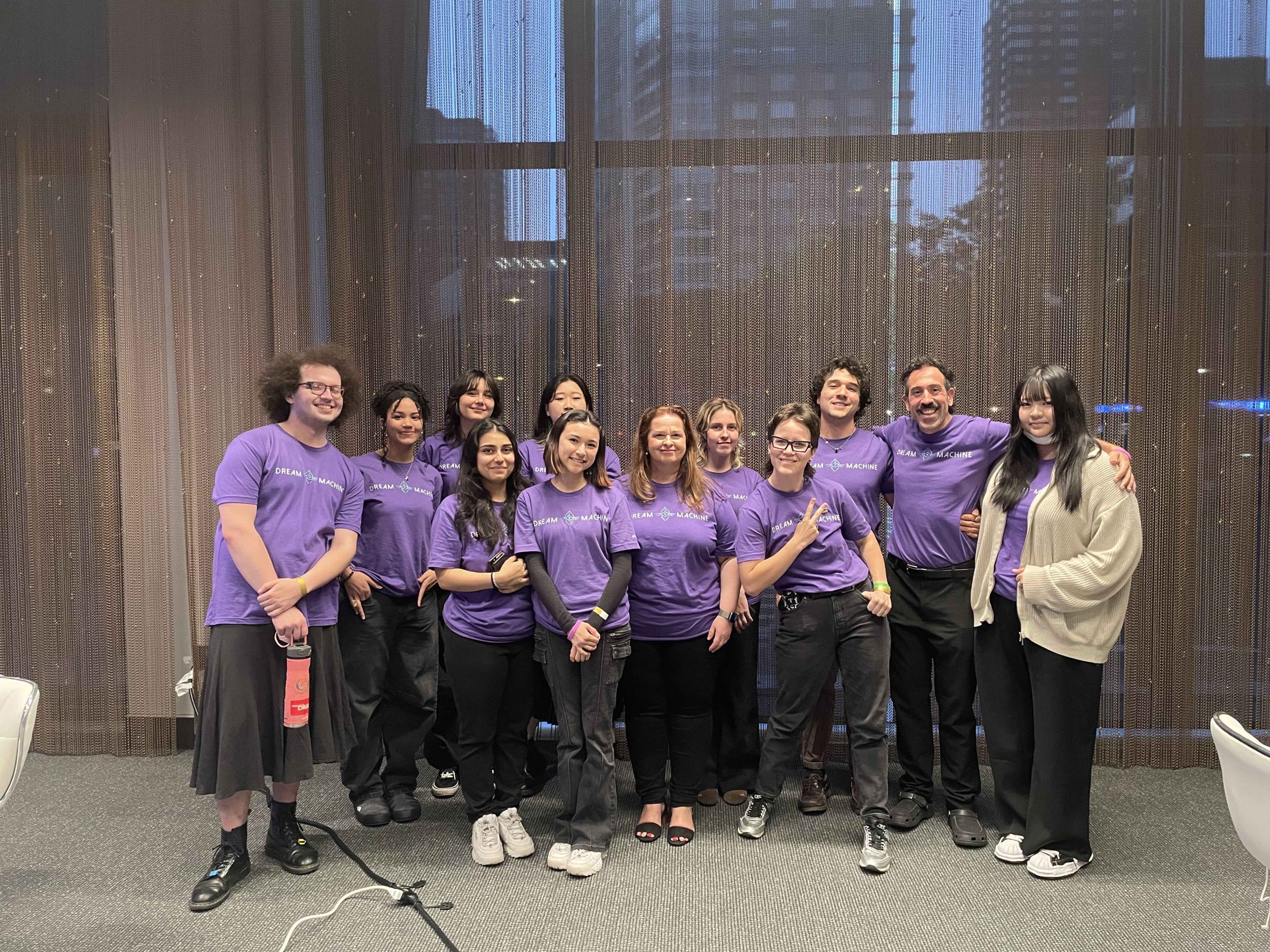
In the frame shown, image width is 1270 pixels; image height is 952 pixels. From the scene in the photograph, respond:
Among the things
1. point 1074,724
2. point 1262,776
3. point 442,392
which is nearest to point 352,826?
point 442,392

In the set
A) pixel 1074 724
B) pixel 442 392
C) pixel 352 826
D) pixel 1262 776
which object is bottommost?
pixel 352 826

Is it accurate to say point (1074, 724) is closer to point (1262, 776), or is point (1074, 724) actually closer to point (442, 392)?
point (1262, 776)

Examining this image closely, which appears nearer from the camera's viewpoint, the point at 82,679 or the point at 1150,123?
the point at 1150,123

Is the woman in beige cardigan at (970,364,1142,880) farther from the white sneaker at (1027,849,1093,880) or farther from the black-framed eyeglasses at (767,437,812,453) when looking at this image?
the black-framed eyeglasses at (767,437,812,453)

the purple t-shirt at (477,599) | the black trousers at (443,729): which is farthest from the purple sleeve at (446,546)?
the black trousers at (443,729)

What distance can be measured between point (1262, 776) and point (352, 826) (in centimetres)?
266

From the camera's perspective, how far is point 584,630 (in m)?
2.63

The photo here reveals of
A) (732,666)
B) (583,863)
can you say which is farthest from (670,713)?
(583,863)

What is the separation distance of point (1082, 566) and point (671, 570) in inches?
48.3

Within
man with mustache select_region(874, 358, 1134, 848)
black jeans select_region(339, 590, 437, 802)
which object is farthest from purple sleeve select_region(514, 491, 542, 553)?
man with mustache select_region(874, 358, 1134, 848)

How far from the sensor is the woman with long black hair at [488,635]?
2.77 metres

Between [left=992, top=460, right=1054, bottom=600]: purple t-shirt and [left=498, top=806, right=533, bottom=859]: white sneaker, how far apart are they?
1688 mm

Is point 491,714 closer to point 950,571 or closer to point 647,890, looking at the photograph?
point 647,890

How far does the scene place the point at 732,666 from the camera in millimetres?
3094
